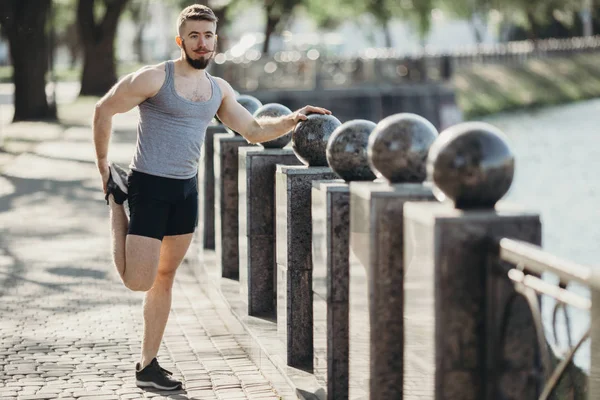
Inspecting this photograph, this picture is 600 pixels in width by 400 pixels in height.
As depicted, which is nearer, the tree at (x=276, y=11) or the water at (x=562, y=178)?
the water at (x=562, y=178)

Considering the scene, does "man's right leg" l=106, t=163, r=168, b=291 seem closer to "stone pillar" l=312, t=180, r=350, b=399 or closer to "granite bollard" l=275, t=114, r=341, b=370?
"granite bollard" l=275, t=114, r=341, b=370

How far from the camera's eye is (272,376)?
5.67 m

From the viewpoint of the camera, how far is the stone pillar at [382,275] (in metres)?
4.02

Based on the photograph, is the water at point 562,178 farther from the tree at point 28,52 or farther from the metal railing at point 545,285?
the tree at point 28,52

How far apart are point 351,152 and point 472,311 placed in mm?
1342

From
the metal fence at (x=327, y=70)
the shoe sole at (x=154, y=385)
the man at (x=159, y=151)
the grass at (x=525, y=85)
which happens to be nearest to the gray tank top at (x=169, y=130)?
the man at (x=159, y=151)

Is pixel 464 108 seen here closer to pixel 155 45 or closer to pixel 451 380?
pixel 451 380

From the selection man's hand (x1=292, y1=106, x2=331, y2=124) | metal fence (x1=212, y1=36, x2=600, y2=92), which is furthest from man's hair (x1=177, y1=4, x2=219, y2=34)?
metal fence (x1=212, y1=36, x2=600, y2=92)

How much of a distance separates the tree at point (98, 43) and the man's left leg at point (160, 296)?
108 ft

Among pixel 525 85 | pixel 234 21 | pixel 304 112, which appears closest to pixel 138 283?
pixel 304 112

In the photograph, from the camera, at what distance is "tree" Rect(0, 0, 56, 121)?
90.9 feet

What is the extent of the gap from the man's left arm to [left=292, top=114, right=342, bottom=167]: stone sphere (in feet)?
A: 0.35

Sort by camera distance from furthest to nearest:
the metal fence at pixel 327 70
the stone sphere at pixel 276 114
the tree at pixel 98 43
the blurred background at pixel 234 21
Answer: the metal fence at pixel 327 70
the tree at pixel 98 43
the blurred background at pixel 234 21
the stone sphere at pixel 276 114

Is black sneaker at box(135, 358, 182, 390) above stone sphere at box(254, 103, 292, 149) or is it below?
below
